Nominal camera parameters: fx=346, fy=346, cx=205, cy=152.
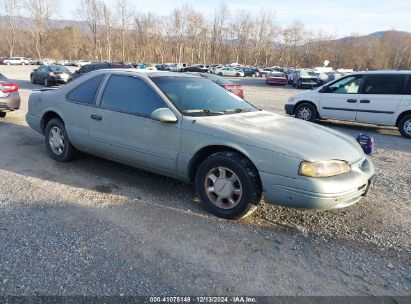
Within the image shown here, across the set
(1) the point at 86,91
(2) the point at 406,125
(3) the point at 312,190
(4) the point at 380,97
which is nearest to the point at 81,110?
(1) the point at 86,91

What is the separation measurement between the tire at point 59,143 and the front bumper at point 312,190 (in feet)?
10.5

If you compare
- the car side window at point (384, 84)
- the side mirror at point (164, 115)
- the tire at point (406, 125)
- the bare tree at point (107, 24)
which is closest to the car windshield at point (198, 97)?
the side mirror at point (164, 115)

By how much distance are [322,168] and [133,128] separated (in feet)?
7.50

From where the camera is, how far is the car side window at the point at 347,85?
9.56m

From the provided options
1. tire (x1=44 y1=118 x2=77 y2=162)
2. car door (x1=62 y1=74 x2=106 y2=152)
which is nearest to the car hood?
car door (x1=62 y1=74 x2=106 y2=152)

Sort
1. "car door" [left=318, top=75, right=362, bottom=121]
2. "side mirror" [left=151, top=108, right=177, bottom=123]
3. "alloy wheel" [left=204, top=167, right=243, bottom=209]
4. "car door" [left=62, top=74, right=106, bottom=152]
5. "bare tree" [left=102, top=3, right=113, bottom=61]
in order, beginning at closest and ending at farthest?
"alloy wheel" [left=204, top=167, right=243, bottom=209] < "side mirror" [left=151, top=108, right=177, bottom=123] < "car door" [left=62, top=74, right=106, bottom=152] < "car door" [left=318, top=75, right=362, bottom=121] < "bare tree" [left=102, top=3, right=113, bottom=61]

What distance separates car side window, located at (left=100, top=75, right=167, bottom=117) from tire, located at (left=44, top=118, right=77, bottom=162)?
1017 mm

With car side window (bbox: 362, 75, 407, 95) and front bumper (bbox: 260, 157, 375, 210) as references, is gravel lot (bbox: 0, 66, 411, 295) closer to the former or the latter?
front bumper (bbox: 260, 157, 375, 210)

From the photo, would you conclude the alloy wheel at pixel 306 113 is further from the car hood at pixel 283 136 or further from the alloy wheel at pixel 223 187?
the alloy wheel at pixel 223 187

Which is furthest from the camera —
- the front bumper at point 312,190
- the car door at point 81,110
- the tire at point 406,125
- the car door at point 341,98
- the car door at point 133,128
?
the car door at point 341,98

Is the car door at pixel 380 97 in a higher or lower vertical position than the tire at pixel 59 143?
higher

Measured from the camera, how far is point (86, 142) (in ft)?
16.0

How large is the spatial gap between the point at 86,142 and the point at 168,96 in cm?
152

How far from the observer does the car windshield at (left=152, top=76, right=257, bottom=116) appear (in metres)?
4.16
